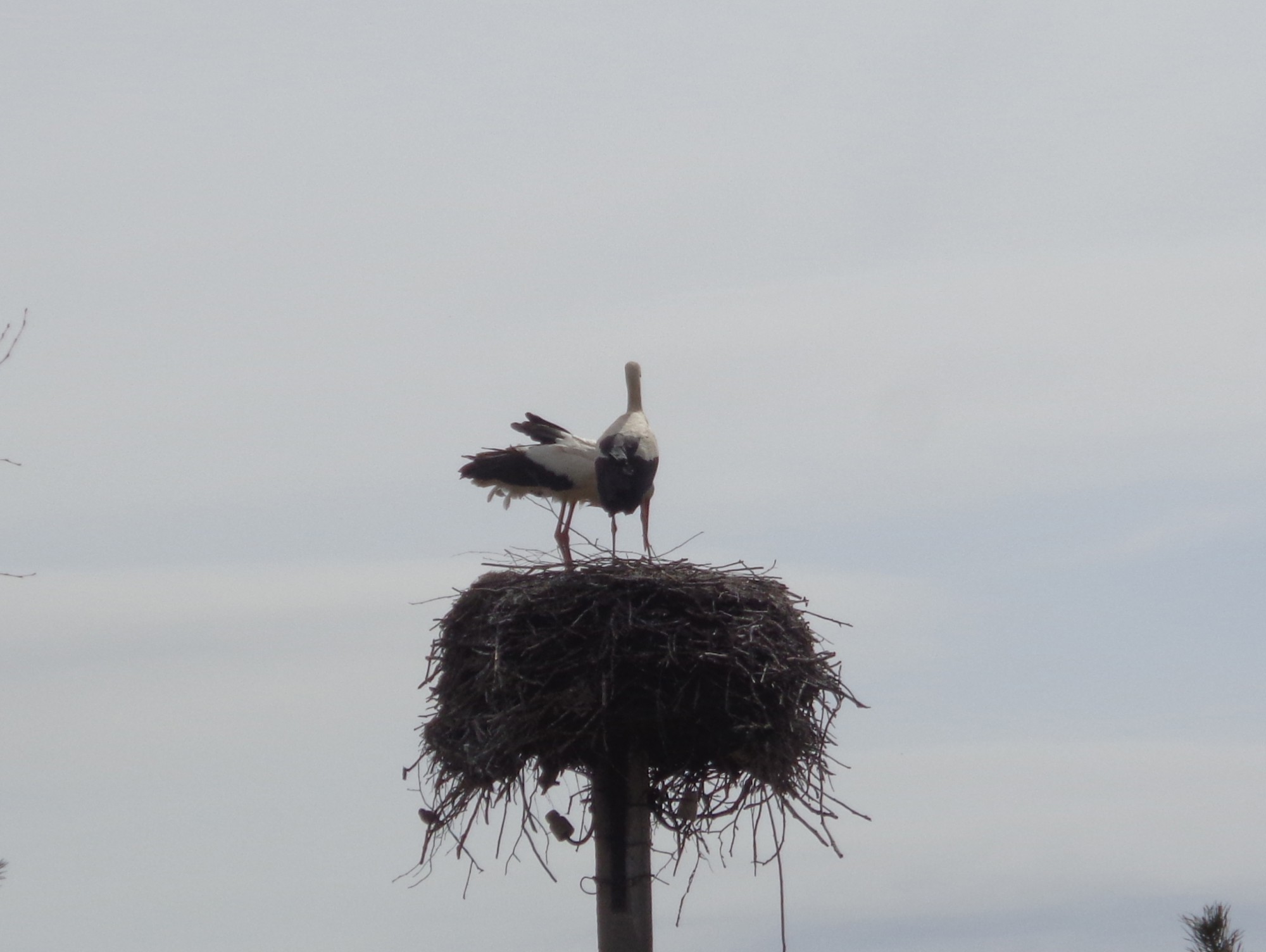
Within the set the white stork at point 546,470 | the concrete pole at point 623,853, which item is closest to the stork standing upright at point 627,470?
the white stork at point 546,470

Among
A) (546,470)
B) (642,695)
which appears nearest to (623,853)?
(642,695)

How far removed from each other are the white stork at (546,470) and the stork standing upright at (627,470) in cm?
32

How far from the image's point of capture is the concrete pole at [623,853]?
9.41 m

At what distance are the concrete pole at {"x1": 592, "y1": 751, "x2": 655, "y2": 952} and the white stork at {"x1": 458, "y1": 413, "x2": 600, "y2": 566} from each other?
290 cm

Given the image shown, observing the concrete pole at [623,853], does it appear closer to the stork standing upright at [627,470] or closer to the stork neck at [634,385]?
the stork standing upright at [627,470]

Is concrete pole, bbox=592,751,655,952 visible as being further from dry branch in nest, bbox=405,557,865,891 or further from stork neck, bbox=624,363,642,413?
stork neck, bbox=624,363,642,413

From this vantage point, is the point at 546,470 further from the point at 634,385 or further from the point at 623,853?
the point at 623,853

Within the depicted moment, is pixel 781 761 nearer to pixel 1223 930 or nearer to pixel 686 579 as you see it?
pixel 686 579

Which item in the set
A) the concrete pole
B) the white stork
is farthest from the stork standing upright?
the concrete pole

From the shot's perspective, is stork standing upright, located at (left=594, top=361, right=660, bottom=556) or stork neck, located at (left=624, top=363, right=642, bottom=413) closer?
stork standing upright, located at (left=594, top=361, right=660, bottom=556)

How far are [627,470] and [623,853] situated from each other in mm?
2832

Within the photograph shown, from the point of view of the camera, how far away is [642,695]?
9266mm

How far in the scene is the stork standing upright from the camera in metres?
11.5

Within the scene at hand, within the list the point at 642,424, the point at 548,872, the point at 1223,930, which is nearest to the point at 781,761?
the point at 548,872
